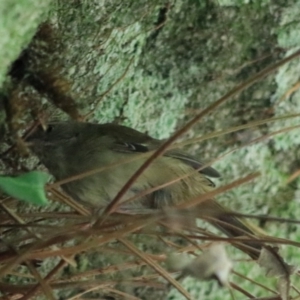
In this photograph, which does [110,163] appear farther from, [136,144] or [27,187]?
[27,187]

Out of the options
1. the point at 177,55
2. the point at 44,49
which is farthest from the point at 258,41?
the point at 44,49

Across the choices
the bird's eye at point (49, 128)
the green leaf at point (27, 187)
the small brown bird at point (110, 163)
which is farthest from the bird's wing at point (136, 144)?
the green leaf at point (27, 187)

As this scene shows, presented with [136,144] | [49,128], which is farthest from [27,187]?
[136,144]

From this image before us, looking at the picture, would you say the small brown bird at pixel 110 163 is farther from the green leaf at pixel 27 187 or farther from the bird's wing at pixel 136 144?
the green leaf at pixel 27 187

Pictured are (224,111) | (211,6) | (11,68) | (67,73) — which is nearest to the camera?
(11,68)

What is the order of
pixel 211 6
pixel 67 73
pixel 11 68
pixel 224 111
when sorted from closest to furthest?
pixel 11 68 → pixel 67 73 → pixel 211 6 → pixel 224 111

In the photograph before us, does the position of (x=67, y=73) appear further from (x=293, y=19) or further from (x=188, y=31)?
(x=293, y=19)

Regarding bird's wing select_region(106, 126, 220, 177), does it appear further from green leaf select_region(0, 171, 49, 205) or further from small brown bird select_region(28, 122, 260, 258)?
green leaf select_region(0, 171, 49, 205)
